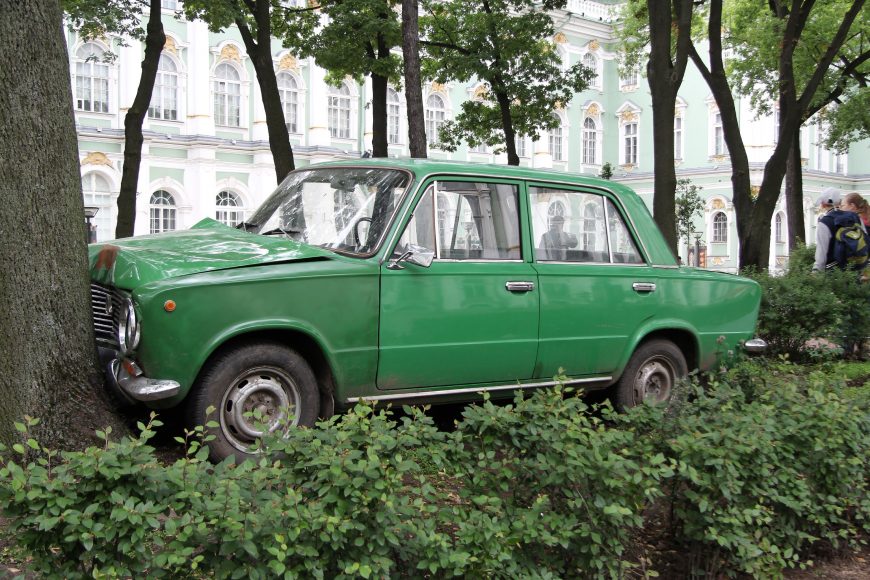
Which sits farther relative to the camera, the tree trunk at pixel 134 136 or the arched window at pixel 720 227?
the arched window at pixel 720 227

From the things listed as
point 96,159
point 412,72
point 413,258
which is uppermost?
point 96,159

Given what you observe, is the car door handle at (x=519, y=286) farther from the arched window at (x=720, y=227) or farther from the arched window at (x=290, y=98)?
the arched window at (x=720, y=227)

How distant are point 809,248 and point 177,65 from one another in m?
32.8

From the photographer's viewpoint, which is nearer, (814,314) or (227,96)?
(814,314)

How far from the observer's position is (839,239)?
1226cm

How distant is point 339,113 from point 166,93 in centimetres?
909

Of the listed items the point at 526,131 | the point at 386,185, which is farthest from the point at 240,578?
the point at 526,131

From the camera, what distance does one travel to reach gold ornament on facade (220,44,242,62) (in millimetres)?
45844

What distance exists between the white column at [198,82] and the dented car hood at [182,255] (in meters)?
40.0

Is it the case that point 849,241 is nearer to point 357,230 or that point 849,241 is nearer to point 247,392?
point 357,230

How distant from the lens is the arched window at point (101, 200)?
1677 inches

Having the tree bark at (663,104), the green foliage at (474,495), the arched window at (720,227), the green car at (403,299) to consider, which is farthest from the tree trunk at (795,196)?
the arched window at (720,227)

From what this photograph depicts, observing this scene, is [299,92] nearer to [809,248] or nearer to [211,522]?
[809,248]

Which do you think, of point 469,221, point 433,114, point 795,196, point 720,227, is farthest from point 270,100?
point 720,227
